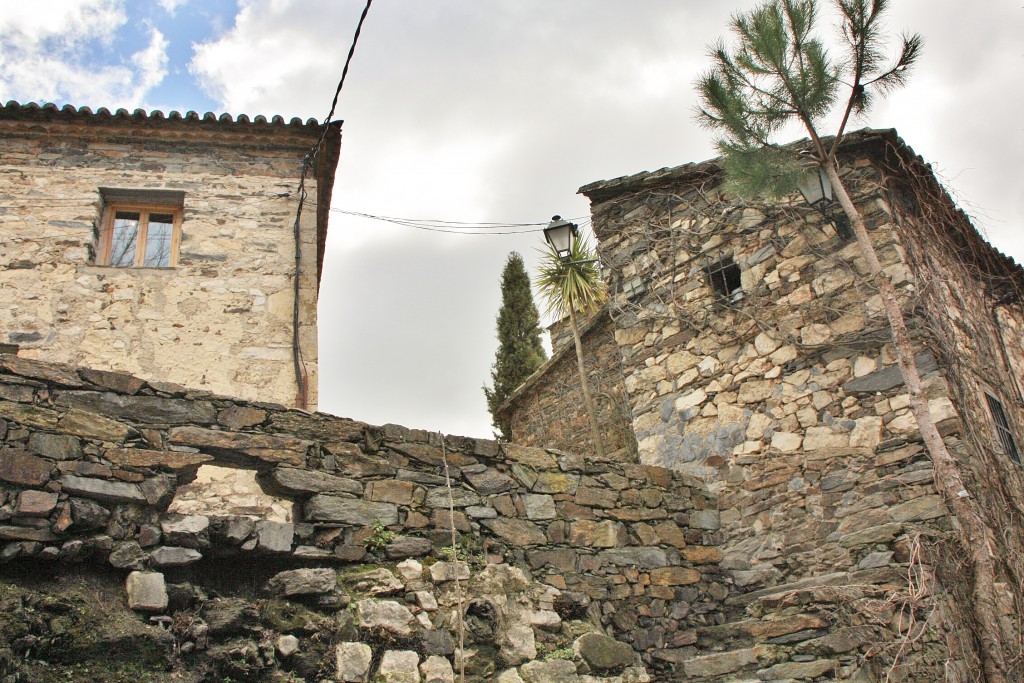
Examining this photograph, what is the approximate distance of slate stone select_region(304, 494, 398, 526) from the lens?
15.4ft

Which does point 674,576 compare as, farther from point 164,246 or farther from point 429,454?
point 164,246

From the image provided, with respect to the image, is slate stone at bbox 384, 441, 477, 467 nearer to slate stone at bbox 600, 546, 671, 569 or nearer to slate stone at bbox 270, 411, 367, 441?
slate stone at bbox 270, 411, 367, 441

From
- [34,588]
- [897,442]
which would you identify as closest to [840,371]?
[897,442]

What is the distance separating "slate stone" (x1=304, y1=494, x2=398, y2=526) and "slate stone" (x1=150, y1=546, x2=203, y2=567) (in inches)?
26.7

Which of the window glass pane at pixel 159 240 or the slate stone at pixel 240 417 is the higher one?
the window glass pane at pixel 159 240

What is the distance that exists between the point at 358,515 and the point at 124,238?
4654 mm

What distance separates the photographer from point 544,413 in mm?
11227

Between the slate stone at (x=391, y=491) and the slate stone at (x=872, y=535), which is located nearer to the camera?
the slate stone at (x=391, y=491)

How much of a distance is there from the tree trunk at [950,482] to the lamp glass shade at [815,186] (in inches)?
7.0

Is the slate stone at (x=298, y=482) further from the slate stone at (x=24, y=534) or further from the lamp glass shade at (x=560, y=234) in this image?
the lamp glass shade at (x=560, y=234)

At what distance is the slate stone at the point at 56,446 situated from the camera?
408 cm

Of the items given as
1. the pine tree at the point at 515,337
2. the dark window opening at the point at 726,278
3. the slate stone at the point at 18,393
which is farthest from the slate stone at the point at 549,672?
the pine tree at the point at 515,337

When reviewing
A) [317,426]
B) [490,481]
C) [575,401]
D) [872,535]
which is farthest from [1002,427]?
[317,426]

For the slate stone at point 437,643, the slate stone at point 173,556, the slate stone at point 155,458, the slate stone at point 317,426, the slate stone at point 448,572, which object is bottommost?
the slate stone at point 437,643
